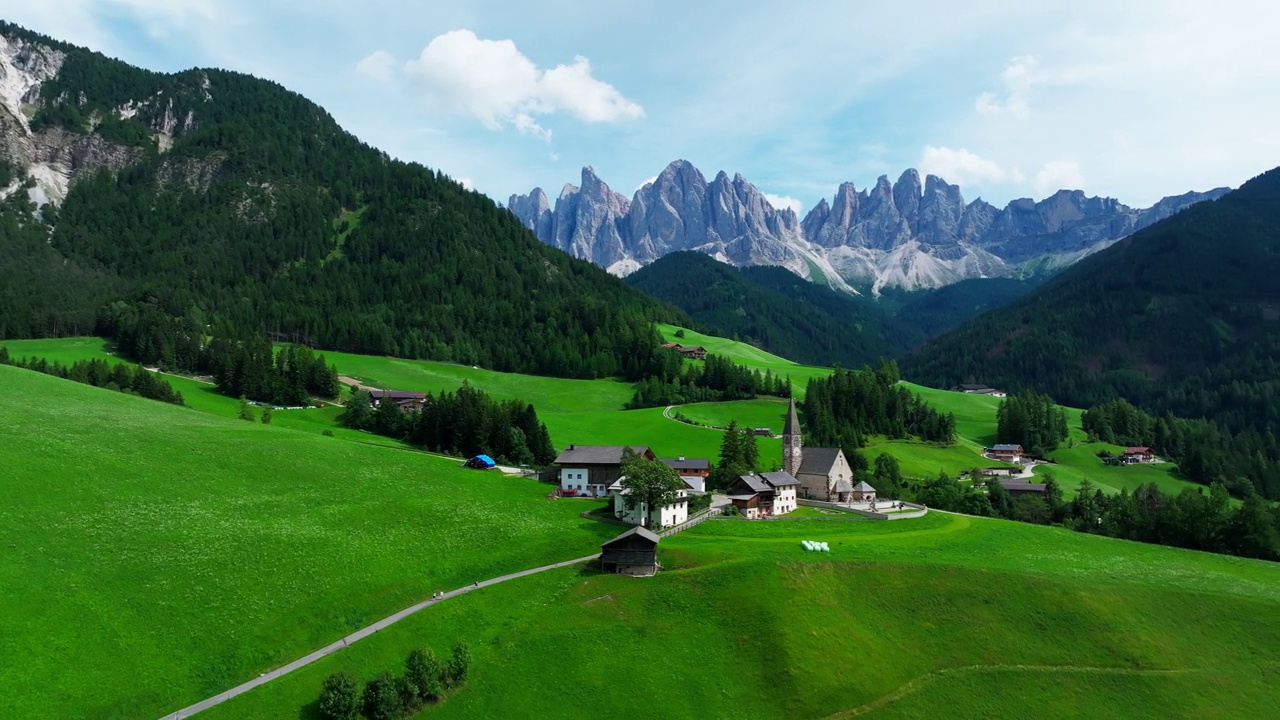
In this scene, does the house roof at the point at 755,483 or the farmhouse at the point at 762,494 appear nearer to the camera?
the farmhouse at the point at 762,494

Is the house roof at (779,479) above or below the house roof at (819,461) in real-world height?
below

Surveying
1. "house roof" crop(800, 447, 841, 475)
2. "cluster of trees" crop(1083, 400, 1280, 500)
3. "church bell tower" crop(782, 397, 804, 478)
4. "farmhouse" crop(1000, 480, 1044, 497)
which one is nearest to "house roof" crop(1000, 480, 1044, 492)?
"farmhouse" crop(1000, 480, 1044, 497)

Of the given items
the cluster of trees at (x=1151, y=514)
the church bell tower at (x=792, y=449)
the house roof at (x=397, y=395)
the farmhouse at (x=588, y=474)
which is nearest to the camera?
the cluster of trees at (x=1151, y=514)

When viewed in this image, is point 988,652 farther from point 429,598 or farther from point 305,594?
point 305,594

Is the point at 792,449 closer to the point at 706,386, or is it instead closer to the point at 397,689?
the point at 397,689

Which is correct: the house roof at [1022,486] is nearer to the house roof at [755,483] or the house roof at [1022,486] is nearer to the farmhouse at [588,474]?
the house roof at [755,483]

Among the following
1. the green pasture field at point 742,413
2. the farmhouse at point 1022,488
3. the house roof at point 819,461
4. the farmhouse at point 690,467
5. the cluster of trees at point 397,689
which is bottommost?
the cluster of trees at point 397,689

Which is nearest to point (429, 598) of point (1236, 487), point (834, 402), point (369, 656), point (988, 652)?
point (369, 656)

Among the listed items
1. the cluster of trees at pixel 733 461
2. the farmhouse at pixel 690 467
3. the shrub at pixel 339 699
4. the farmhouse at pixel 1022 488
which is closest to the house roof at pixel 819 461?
the cluster of trees at pixel 733 461
